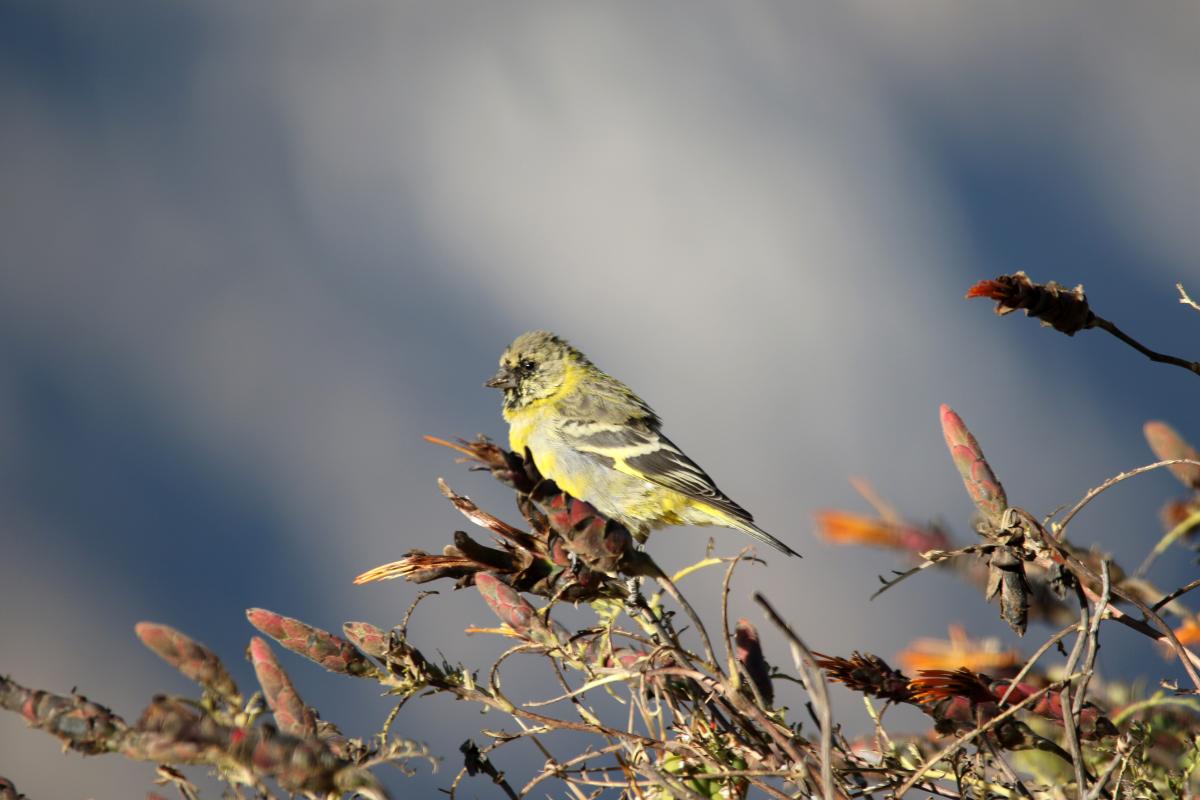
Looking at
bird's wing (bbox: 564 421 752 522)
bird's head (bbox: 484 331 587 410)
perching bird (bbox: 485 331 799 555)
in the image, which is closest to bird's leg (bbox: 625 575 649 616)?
perching bird (bbox: 485 331 799 555)

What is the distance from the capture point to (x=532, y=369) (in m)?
3.24

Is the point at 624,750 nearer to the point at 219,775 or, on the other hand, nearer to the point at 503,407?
the point at 219,775

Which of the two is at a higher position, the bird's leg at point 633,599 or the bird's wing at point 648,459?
the bird's wing at point 648,459

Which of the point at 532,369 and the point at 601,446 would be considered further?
the point at 532,369

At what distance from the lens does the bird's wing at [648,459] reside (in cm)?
286

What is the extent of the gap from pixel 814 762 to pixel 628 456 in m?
2.11

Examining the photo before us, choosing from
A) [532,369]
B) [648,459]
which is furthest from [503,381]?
[648,459]

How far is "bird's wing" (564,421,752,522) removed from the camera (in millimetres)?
2857

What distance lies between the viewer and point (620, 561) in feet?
2.86

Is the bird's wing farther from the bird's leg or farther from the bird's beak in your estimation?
the bird's leg

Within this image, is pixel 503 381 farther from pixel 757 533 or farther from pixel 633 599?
pixel 633 599

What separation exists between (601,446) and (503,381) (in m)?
0.41

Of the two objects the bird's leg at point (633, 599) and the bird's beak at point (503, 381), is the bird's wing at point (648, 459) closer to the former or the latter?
the bird's beak at point (503, 381)

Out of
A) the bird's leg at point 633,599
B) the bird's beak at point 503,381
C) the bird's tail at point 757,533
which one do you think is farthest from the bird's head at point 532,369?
the bird's leg at point 633,599
